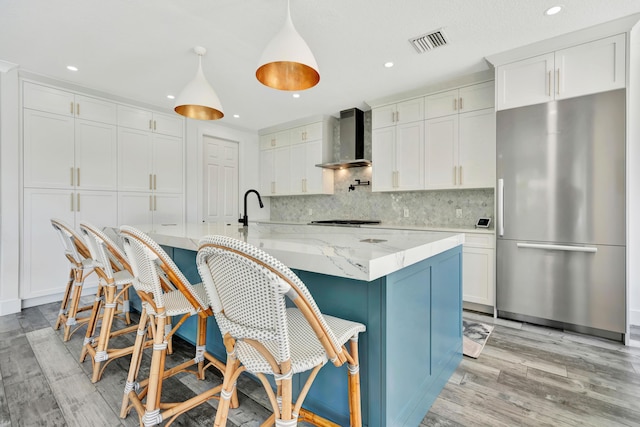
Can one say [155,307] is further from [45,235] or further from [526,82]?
[526,82]

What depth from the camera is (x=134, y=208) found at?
400 cm

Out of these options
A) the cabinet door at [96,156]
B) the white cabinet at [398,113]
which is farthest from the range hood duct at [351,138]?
the cabinet door at [96,156]

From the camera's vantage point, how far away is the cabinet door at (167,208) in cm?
423

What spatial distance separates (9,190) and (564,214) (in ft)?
17.6

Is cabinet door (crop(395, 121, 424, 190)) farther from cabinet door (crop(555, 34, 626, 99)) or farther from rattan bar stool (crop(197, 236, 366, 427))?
rattan bar stool (crop(197, 236, 366, 427))

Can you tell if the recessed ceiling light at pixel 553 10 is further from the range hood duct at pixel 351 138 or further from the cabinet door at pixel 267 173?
the cabinet door at pixel 267 173

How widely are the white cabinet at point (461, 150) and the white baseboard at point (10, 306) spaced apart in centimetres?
471

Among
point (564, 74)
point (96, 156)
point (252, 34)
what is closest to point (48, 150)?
point (96, 156)

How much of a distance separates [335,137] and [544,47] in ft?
9.61

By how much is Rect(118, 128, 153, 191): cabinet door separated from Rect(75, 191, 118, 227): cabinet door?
0.66 feet

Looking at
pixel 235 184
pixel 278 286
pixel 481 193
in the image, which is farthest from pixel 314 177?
pixel 278 286

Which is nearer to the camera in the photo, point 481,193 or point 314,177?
point 481,193

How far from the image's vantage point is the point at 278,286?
30.8 inches

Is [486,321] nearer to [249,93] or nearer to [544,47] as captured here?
[544,47]
